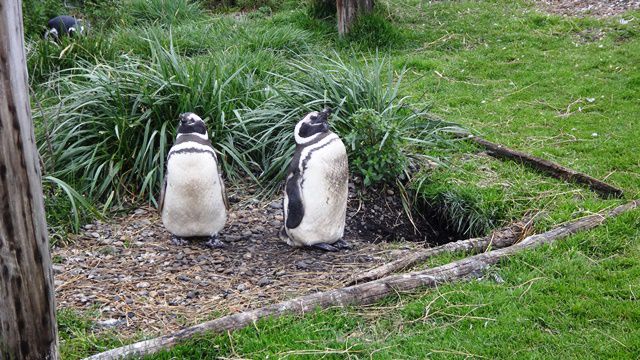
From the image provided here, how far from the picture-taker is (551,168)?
5.18m

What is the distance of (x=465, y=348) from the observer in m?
3.26

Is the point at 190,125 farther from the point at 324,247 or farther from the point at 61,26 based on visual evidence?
the point at 61,26

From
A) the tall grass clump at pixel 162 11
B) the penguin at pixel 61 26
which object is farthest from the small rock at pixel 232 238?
the tall grass clump at pixel 162 11

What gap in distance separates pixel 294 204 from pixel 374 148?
932 mm

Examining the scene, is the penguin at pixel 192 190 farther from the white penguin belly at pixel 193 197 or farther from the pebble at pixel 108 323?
the pebble at pixel 108 323

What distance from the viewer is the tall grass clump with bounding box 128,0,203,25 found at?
9.81 meters

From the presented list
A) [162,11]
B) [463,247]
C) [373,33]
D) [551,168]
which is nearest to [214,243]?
[463,247]

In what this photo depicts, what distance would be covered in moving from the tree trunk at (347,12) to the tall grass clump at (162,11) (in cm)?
228

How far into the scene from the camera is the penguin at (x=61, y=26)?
7.73 metres

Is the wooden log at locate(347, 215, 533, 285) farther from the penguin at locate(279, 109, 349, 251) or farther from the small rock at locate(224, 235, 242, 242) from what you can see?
the small rock at locate(224, 235, 242, 242)

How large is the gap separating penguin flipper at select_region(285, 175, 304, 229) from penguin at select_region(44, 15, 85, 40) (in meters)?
4.26

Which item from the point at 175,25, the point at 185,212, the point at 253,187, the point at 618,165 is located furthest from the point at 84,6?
the point at 618,165

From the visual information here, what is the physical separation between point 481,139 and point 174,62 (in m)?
2.34

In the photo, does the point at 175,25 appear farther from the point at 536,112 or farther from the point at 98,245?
the point at 98,245
